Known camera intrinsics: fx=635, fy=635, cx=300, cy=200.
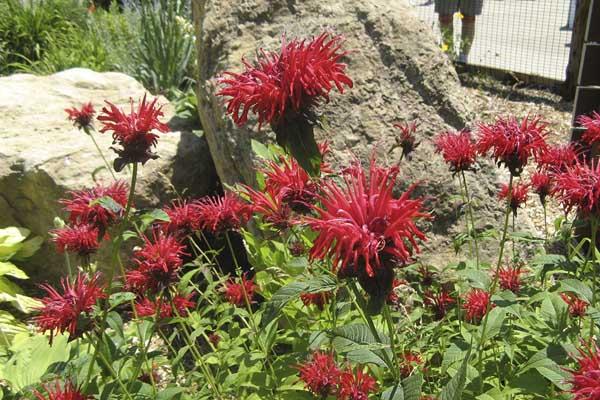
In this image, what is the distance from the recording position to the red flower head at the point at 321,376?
5.33 ft

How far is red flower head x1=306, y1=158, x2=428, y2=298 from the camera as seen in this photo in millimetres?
1117

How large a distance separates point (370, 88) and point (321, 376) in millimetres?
1823

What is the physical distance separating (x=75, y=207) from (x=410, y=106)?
1.79 metres

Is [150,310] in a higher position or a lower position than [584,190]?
lower

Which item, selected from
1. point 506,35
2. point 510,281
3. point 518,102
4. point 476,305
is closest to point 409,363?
point 476,305

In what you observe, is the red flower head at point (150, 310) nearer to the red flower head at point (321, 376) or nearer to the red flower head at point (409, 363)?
the red flower head at point (321, 376)

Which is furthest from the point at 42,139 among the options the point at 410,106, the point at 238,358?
the point at 238,358

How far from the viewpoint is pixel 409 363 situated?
1843 millimetres

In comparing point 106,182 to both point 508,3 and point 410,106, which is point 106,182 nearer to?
point 410,106

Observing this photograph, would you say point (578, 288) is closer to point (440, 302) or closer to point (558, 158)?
point (558, 158)

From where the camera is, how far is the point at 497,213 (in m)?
2.89

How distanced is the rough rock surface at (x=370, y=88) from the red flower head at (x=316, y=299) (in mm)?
926

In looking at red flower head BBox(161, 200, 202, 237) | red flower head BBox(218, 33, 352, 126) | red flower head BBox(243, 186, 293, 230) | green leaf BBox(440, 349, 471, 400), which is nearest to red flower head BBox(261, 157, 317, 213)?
red flower head BBox(243, 186, 293, 230)

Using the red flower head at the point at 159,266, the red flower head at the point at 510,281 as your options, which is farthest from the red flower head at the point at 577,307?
the red flower head at the point at 159,266
